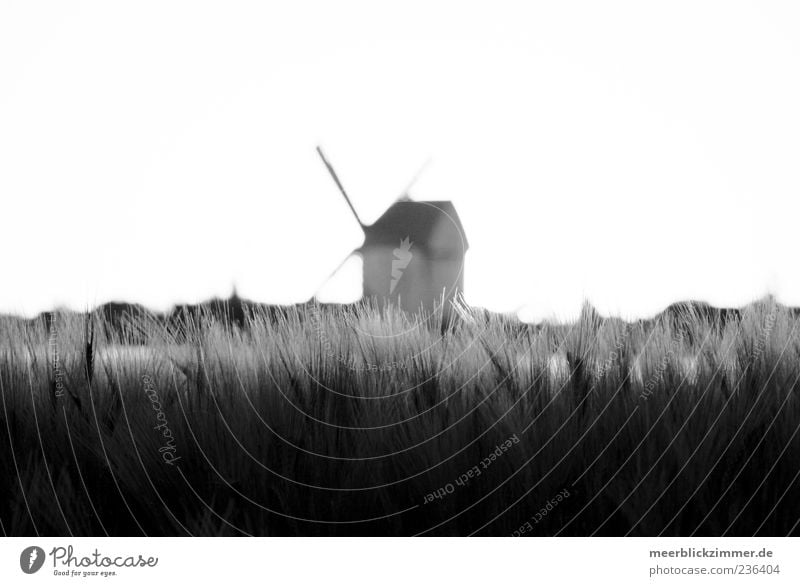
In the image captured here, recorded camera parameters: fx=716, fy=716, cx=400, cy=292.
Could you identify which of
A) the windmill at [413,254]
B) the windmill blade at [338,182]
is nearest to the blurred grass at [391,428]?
the windmill at [413,254]

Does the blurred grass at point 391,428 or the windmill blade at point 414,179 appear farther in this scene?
the windmill blade at point 414,179

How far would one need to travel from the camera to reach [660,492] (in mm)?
1513

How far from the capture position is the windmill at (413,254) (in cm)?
159

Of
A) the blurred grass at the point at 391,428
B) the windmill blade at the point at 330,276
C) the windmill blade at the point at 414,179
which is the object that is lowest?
the blurred grass at the point at 391,428

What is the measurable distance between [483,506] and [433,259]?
54cm

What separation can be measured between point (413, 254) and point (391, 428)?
15.9 inches

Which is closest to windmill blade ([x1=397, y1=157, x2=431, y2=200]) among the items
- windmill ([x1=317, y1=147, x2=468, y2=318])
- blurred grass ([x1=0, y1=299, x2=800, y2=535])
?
windmill ([x1=317, y1=147, x2=468, y2=318])

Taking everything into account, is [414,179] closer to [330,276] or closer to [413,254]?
[413,254]

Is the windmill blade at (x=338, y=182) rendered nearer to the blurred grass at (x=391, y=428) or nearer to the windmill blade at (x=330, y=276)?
the windmill blade at (x=330, y=276)

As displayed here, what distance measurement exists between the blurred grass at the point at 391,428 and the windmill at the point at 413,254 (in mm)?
52

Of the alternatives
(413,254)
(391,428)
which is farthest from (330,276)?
(391,428)

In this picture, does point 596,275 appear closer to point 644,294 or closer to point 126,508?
point 644,294

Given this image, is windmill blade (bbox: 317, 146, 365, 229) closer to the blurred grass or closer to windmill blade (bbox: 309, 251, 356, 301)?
windmill blade (bbox: 309, 251, 356, 301)
